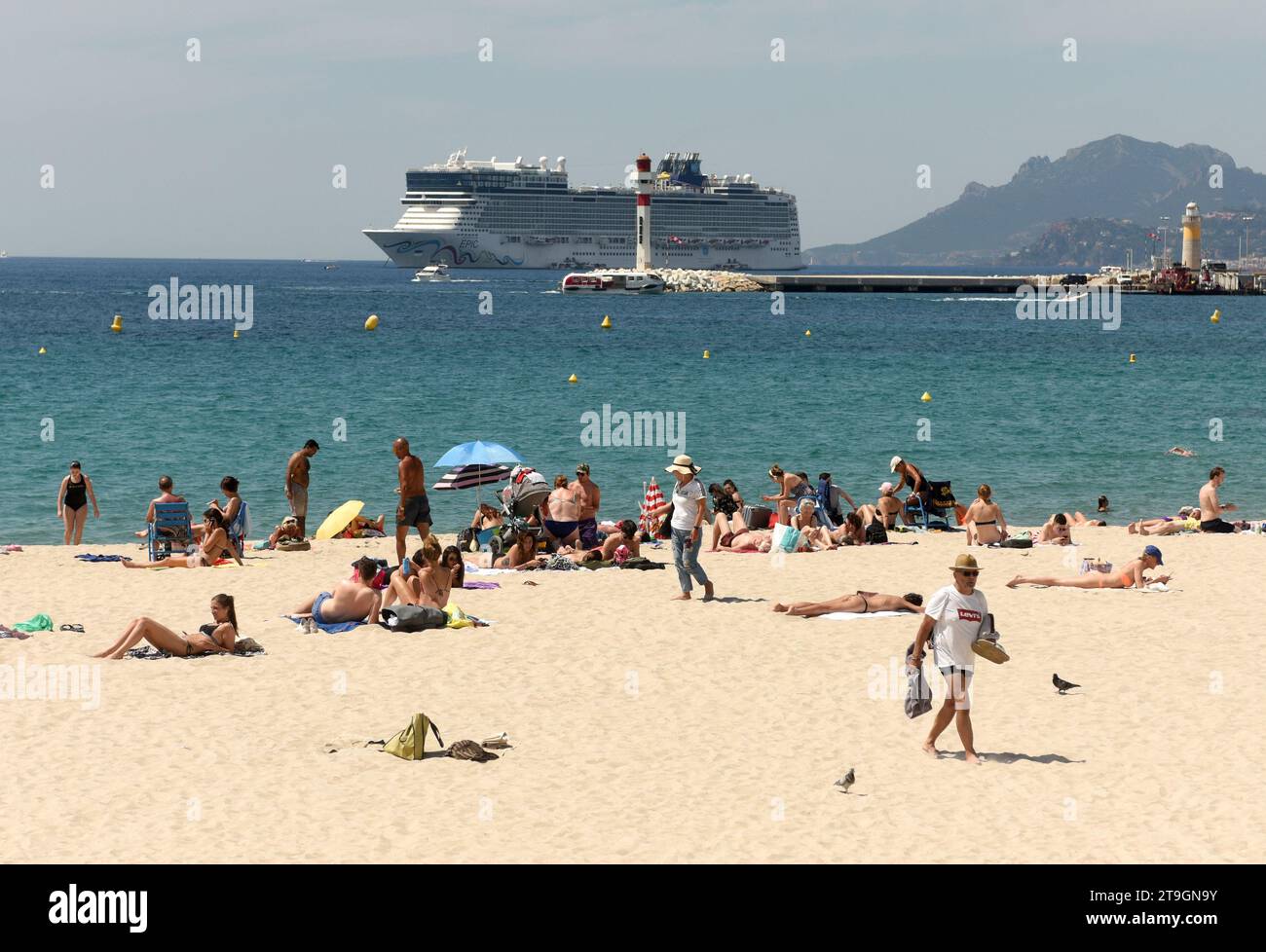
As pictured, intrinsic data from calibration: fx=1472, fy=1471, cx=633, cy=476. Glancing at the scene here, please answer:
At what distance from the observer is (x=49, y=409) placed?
38.0m

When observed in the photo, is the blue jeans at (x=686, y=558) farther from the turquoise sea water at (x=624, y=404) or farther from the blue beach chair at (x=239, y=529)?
the turquoise sea water at (x=624, y=404)

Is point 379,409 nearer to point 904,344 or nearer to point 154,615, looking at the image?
point 154,615

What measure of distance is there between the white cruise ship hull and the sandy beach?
524ft

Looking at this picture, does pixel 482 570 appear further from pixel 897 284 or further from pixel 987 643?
pixel 897 284

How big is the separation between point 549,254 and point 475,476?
15427 centimetres

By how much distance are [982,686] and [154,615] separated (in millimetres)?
7600

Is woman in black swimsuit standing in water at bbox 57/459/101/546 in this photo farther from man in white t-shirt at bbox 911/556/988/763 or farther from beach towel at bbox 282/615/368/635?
man in white t-shirt at bbox 911/556/988/763

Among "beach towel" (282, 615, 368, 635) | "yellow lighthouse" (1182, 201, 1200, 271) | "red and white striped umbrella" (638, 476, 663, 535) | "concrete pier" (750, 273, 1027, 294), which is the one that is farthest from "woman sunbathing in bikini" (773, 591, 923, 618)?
"yellow lighthouse" (1182, 201, 1200, 271)

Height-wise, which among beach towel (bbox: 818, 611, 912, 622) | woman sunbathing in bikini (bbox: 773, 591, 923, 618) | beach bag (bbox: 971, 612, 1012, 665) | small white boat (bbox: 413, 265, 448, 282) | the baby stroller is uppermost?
small white boat (bbox: 413, 265, 448, 282)

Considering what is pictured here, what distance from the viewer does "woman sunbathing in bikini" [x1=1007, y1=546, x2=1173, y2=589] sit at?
49.5 ft

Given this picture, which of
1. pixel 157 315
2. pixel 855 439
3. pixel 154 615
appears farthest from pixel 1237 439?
pixel 157 315

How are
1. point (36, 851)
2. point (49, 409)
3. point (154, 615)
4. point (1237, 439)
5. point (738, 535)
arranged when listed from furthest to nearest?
point (49, 409), point (1237, 439), point (738, 535), point (154, 615), point (36, 851)

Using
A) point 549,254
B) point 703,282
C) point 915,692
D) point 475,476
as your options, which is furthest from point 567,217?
point 915,692

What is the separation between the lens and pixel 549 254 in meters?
173
